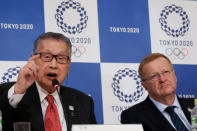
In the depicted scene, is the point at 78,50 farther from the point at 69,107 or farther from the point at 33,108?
the point at 33,108

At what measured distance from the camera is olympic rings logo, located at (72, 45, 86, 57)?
3590 millimetres

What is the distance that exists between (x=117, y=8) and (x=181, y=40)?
813 mm

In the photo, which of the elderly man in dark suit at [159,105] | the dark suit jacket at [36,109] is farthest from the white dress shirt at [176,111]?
the dark suit jacket at [36,109]

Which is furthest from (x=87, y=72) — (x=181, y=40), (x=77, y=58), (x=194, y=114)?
(x=194, y=114)

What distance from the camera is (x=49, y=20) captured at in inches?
140

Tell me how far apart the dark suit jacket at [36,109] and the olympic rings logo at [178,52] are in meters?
1.36

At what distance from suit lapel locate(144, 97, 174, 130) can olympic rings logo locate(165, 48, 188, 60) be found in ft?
3.05

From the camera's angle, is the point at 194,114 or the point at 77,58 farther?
the point at 77,58

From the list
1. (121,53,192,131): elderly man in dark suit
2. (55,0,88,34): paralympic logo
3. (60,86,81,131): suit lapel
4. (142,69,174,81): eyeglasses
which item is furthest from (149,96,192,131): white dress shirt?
(55,0,88,34): paralympic logo

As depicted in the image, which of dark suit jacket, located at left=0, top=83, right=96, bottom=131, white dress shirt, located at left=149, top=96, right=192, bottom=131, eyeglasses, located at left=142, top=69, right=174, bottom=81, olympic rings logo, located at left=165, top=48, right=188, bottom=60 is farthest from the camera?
olympic rings logo, located at left=165, top=48, right=188, bottom=60

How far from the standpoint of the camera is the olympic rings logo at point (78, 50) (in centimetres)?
359

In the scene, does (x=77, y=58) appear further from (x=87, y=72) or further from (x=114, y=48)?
(x=114, y=48)

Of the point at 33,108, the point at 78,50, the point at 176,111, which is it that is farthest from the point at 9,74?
the point at 176,111

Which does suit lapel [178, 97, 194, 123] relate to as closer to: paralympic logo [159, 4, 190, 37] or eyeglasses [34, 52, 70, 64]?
paralympic logo [159, 4, 190, 37]
